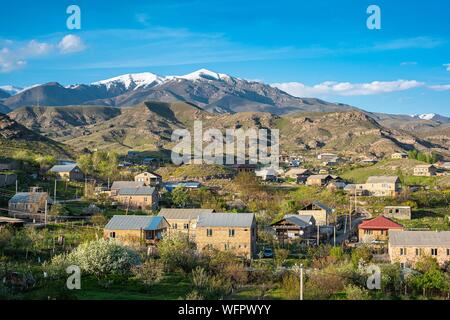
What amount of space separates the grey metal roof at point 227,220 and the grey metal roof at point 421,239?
888 cm

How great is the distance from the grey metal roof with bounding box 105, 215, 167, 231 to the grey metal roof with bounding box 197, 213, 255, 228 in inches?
134

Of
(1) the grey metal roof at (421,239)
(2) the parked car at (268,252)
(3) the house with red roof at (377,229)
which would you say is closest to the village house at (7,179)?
(2) the parked car at (268,252)

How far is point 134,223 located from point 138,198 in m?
19.2

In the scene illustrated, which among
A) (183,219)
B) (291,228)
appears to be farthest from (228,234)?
(291,228)

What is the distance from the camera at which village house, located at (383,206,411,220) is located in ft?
176

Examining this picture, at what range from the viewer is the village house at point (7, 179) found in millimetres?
61044

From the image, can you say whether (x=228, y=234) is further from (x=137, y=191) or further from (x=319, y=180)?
(x=319, y=180)

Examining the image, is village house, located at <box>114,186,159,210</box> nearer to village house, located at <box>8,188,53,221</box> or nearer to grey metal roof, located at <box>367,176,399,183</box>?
village house, located at <box>8,188,53,221</box>

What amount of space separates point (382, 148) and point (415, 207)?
92273mm

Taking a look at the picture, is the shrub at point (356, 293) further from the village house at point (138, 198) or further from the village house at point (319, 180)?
the village house at point (319, 180)

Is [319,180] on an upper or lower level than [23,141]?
lower

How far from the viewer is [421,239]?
3322cm

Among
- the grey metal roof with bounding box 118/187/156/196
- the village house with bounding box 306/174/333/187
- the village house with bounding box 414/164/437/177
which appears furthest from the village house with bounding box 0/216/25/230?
the village house with bounding box 414/164/437/177
